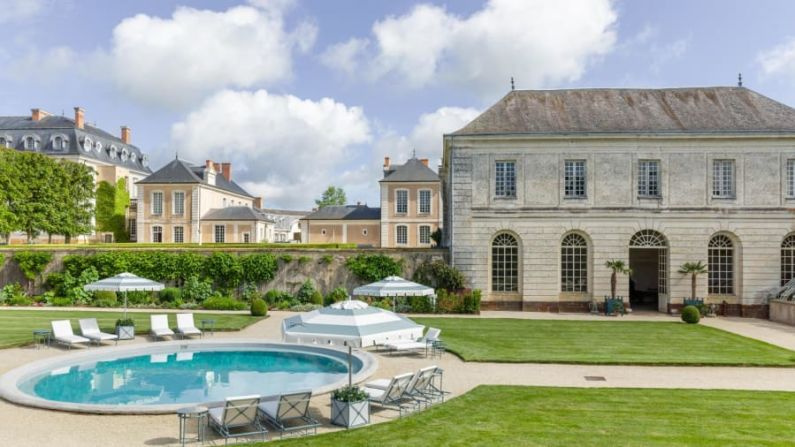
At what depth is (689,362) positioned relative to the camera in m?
14.2

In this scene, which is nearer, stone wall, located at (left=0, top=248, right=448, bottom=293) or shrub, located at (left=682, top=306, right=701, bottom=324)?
shrub, located at (left=682, top=306, right=701, bottom=324)

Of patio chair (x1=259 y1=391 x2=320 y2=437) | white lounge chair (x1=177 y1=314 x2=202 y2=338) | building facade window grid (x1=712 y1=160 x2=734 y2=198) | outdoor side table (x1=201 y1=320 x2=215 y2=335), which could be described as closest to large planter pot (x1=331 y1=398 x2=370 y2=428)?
patio chair (x1=259 y1=391 x2=320 y2=437)

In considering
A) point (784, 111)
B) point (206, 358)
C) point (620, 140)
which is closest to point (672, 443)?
point (206, 358)

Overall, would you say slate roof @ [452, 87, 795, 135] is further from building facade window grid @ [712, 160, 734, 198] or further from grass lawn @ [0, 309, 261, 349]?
grass lawn @ [0, 309, 261, 349]

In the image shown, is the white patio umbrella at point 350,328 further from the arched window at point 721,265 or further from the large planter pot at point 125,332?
the arched window at point 721,265

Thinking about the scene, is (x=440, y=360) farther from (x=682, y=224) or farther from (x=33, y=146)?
(x=33, y=146)

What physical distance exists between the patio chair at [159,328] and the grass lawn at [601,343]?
9096 mm

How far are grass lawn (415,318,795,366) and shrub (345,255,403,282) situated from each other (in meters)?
4.73

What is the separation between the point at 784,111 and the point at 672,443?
24.0 m

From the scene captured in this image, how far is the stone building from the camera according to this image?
80.9ft

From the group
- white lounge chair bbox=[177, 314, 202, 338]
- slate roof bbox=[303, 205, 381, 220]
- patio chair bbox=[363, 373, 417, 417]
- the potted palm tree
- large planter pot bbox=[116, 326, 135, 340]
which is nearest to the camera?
patio chair bbox=[363, 373, 417, 417]

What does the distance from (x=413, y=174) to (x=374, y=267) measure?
21373 mm

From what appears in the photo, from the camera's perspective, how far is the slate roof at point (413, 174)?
46.2 metres

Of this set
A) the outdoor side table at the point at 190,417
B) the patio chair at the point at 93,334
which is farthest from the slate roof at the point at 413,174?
the outdoor side table at the point at 190,417
